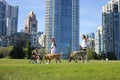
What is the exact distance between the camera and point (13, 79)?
1952 centimetres

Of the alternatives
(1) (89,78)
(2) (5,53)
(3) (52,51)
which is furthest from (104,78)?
(2) (5,53)

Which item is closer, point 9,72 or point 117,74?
point 117,74

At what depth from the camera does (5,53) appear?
126125 mm

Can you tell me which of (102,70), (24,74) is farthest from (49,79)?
(102,70)

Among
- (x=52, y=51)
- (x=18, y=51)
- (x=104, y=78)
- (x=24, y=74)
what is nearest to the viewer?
(x=104, y=78)

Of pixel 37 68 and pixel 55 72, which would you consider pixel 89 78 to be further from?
pixel 37 68

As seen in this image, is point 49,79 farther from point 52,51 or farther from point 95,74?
point 52,51

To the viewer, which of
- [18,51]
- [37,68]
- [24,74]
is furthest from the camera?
[18,51]

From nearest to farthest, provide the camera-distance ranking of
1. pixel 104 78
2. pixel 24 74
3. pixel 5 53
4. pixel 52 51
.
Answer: pixel 104 78 < pixel 24 74 < pixel 52 51 < pixel 5 53

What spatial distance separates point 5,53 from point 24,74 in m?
106

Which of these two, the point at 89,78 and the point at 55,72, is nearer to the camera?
the point at 89,78

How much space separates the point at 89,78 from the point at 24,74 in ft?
13.9

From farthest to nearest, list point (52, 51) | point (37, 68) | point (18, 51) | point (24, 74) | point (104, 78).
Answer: point (18, 51) → point (52, 51) → point (37, 68) → point (24, 74) → point (104, 78)

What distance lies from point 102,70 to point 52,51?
39.4 ft
